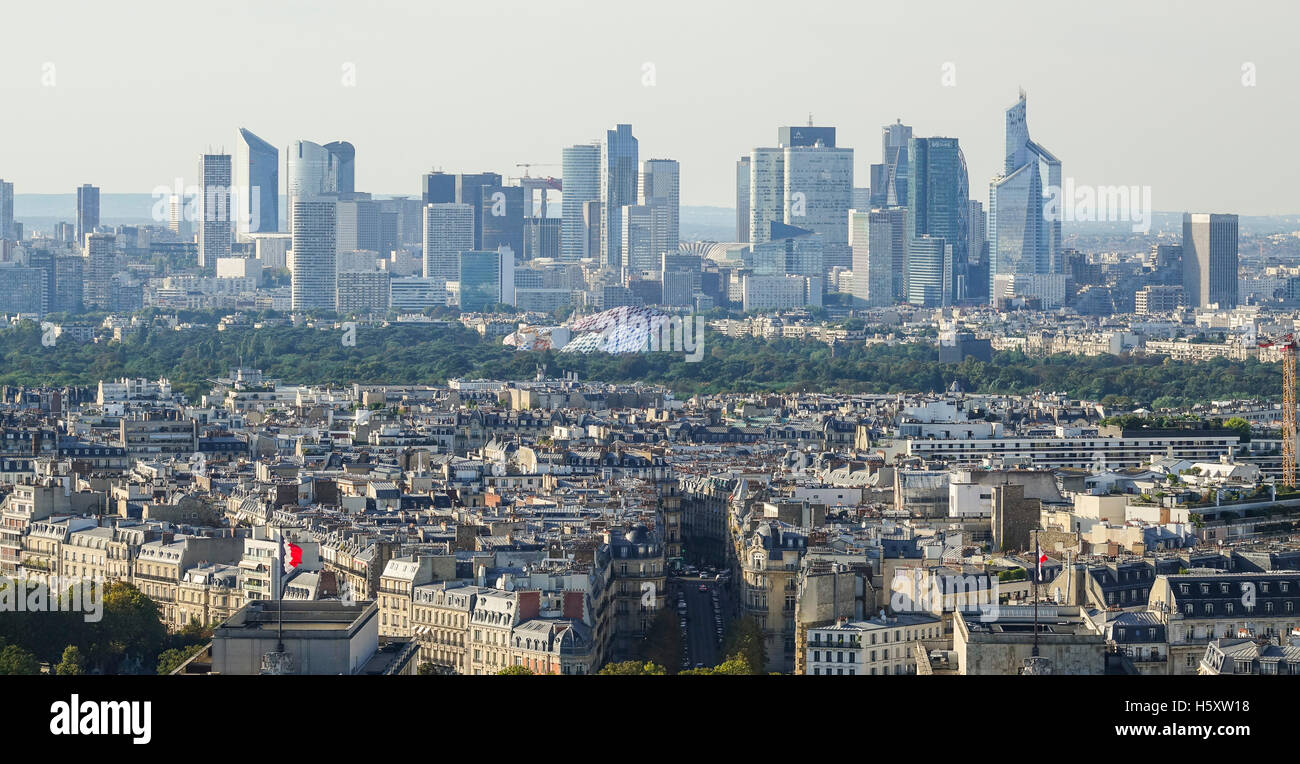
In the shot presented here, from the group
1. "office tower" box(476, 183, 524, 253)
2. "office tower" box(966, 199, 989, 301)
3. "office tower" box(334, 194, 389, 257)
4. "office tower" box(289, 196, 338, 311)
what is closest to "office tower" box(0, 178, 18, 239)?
"office tower" box(289, 196, 338, 311)

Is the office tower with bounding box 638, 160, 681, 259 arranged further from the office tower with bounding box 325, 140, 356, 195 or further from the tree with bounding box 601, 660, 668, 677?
the tree with bounding box 601, 660, 668, 677

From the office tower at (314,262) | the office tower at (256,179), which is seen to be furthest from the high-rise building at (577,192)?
the office tower at (314,262)

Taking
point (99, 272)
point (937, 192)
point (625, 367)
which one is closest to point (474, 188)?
point (937, 192)

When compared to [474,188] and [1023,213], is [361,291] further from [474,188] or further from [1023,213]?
[1023,213]
